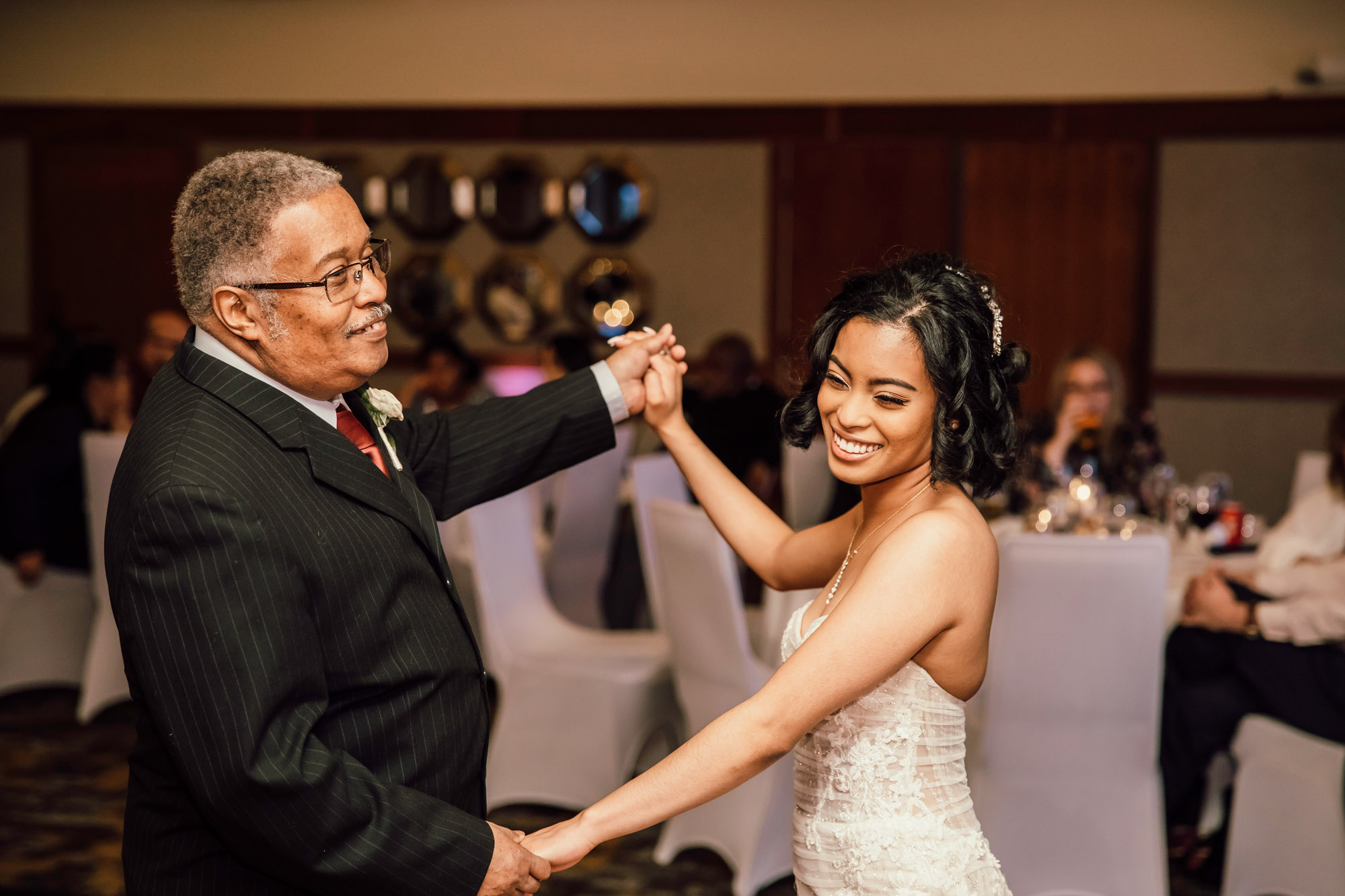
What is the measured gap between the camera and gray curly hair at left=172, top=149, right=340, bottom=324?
56.6 inches

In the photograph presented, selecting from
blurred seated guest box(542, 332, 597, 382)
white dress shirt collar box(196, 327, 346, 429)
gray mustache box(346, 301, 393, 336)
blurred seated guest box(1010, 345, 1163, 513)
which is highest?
gray mustache box(346, 301, 393, 336)

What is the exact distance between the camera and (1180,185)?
23.3 feet

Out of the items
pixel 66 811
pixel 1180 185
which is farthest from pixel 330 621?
pixel 1180 185

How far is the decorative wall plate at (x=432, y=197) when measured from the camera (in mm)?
7812

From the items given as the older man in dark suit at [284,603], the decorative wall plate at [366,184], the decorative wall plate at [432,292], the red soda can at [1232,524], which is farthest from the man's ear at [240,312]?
the decorative wall plate at [366,184]

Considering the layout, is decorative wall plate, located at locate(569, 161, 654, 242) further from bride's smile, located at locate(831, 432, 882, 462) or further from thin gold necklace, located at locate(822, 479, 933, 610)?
bride's smile, located at locate(831, 432, 882, 462)

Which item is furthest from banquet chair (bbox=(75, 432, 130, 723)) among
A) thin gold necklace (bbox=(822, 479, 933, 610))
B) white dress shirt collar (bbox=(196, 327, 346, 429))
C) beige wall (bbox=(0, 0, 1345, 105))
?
beige wall (bbox=(0, 0, 1345, 105))

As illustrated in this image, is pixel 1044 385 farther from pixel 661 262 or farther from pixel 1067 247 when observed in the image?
pixel 661 262

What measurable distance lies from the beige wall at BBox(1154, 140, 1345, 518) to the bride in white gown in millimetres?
6127

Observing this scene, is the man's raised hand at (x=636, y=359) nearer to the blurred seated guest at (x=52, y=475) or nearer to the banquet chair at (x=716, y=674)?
the banquet chair at (x=716, y=674)

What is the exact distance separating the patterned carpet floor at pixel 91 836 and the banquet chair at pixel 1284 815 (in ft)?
0.94

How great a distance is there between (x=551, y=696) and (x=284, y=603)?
7.56ft

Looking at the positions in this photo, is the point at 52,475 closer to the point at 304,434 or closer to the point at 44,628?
the point at 44,628

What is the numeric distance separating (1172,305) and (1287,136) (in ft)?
3.84
